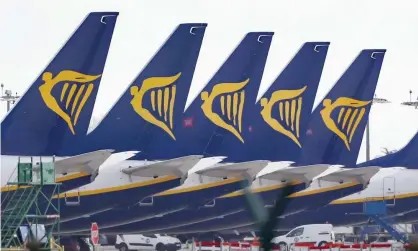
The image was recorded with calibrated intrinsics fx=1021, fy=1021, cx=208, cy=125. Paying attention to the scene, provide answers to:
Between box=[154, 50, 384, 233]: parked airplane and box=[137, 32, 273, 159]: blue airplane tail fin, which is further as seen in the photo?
box=[154, 50, 384, 233]: parked airplane

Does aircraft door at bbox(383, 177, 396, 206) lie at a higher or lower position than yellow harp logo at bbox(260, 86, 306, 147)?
lower

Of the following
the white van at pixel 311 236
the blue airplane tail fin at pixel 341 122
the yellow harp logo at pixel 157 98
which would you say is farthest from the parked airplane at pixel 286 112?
the yellow harp logo at pixel 157 98

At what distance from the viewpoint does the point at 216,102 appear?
42844 mm

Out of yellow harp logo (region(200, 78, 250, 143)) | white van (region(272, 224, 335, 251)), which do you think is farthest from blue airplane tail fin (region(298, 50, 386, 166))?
yellow harp logo (region(200, 78, 250, 143))

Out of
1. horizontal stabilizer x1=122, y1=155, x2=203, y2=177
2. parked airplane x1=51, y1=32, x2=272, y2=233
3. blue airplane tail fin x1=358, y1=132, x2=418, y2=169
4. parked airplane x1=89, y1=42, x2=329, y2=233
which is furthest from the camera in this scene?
blue airplane tail fin x1=358, y1=132, x2=418, y2=169

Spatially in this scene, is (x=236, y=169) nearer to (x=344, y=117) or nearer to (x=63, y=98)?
(x=63, y=98)

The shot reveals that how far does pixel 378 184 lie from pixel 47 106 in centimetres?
2051

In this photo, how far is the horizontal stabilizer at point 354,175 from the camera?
45375 mm

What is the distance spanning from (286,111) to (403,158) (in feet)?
29.7

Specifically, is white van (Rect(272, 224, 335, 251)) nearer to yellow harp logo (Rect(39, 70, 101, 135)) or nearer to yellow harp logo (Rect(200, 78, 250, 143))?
yellow harp logo (Rect(200, 78, 250, 143))

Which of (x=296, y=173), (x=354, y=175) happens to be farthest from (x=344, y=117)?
(x=296, y=173)

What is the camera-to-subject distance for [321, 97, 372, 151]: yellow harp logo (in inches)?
1917

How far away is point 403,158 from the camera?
169ft

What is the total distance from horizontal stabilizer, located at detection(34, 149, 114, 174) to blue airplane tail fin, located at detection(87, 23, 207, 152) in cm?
381
